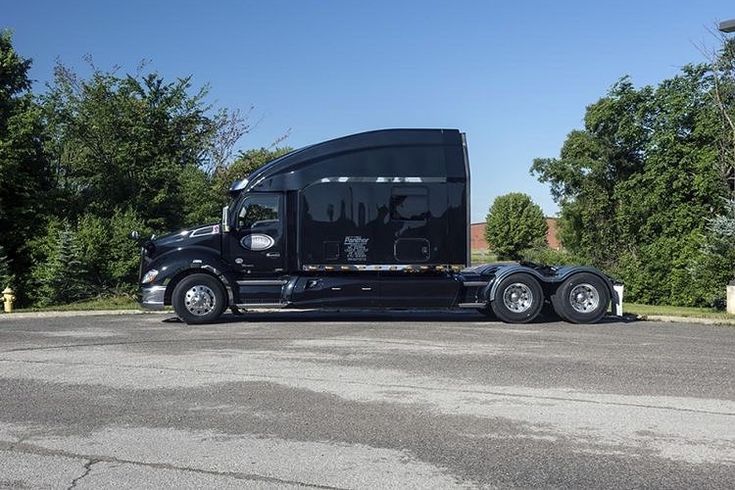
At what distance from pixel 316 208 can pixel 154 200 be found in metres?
10.4

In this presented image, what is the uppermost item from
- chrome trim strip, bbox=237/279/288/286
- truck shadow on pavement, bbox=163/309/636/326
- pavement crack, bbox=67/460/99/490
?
chrome trim strip, bbox=237/279/288/286

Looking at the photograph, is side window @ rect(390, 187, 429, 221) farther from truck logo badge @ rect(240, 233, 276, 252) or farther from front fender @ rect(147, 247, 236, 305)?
front fender @ rect(147, 247, 236, 305)

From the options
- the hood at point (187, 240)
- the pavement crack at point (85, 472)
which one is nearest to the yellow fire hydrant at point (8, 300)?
the hood at point (187, 240)

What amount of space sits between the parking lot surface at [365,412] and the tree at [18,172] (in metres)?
12.3

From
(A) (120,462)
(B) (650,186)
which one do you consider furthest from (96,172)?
(B) (650,186)

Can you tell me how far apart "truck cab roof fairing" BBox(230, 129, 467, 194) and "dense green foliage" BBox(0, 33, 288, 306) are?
8.37 meters

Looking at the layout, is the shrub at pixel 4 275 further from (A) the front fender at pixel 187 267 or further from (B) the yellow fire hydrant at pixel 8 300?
(A) the front fender at pixel 187 267

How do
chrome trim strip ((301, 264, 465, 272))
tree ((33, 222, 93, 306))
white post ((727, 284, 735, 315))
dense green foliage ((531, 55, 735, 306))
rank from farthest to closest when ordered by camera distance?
dense green foliage ((531, 55, 735, 306)) → tree ((33, 222, 93, 306)) → white post ((727, 284, 735, 315)) → chrome trim strip ((301, 264, 465, 272))

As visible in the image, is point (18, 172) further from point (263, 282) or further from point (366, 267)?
point (366, 267)

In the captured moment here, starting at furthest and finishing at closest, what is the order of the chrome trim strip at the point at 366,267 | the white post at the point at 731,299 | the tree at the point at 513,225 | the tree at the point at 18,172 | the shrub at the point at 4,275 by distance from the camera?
the tree at the point at 513,225 → the tree at the point at 18,172 → the shrub at the point at 4,275 → the white post at the point at 731,299 → the chrome trim strip at the point at 366,267

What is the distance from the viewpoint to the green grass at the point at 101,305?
731 inches

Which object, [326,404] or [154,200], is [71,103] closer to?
[154,200]

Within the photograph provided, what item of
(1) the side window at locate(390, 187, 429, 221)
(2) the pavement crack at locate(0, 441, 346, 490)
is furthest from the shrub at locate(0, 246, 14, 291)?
(2) the pavement crack at locate(0, 441, 346, 490)

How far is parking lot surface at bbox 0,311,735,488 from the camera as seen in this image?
5109mm
